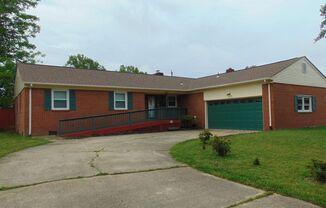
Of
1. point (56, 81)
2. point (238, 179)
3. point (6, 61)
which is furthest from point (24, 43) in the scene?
point (238, 179)

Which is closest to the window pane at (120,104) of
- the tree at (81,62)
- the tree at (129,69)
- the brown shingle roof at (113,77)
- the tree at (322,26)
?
the brown shingle roof at (113,77)

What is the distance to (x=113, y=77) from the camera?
21594mm

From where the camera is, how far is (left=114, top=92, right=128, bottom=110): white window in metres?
20.0

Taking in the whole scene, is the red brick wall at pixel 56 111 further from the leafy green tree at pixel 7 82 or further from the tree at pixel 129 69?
the tree at pixel 129 69

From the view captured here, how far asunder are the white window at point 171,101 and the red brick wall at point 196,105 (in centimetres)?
53

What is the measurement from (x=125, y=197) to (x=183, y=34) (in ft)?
62.6

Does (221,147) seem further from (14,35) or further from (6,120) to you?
(14,35)

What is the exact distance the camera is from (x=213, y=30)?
20.3 metres

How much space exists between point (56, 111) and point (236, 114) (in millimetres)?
11484

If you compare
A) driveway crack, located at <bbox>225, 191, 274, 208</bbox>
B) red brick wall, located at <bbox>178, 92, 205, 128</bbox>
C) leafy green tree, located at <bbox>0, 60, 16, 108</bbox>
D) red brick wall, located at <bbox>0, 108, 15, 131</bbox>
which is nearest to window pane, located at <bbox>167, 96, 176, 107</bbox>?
red brick wall, located at <bbox>178, 92, 205, 128</bbox>

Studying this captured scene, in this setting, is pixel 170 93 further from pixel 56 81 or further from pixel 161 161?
pixel 161 161

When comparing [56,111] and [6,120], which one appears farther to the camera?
[6,120]

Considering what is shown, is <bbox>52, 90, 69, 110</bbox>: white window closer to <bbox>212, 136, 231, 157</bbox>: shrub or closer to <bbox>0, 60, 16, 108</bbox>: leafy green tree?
<bbox>0, 60, 16, 108</bbox>: leafy green tree

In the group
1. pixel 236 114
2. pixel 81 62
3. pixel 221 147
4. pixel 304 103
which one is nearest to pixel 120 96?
pixel 236 114
